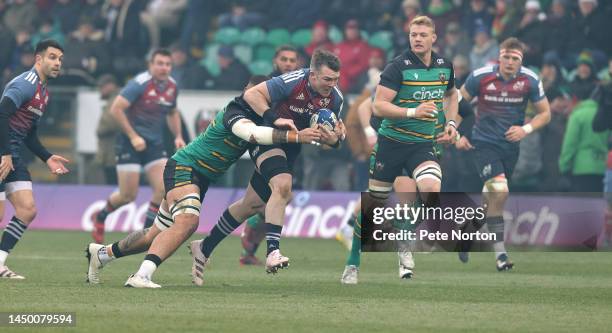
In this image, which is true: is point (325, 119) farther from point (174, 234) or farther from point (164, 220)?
point (164, 220)

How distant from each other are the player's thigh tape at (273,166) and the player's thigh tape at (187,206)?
0.84m

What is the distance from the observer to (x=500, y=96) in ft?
59.2

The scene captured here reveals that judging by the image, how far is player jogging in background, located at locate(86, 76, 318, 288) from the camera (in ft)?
43.3

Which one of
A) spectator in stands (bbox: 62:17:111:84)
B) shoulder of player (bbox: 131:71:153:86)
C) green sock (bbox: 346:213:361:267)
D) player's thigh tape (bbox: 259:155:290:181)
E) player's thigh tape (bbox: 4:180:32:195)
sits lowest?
green sock (bbox: 346:213:361:267)

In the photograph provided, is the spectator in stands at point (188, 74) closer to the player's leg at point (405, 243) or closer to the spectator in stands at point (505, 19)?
the spectator in stands at point (505, 19)

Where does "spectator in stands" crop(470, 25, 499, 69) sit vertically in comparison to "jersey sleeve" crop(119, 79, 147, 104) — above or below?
above

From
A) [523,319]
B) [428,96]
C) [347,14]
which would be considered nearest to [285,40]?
[347,14]

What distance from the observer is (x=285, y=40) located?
2823 cm

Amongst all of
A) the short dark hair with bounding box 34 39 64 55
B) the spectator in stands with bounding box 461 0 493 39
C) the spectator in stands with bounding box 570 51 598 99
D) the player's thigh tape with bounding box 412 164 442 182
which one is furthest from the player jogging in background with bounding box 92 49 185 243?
the spectator in stands with bounding box 461 0 493 39

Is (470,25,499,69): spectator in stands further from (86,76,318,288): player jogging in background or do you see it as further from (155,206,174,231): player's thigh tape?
(155,206,174,231): player's thigh tape

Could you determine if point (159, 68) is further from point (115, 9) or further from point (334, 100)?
point (115, 9)

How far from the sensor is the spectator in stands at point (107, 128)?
25547mm

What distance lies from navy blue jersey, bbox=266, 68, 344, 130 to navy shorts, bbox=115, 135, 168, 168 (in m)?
7.03

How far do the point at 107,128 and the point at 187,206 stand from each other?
41.0 feet
